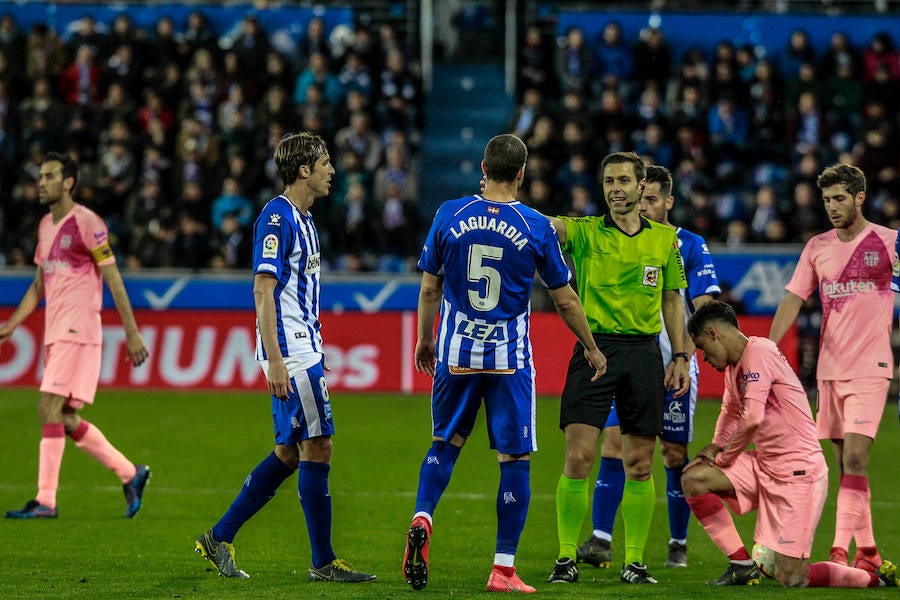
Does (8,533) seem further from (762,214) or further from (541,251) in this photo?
(762,214)

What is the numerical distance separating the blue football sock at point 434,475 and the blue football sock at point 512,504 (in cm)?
27

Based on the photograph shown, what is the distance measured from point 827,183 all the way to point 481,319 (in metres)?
2.40

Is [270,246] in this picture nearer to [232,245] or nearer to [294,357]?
[294,357]

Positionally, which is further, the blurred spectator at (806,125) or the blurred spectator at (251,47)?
the blurred spectator at (251,47)

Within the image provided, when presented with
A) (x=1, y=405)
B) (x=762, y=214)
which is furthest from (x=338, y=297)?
(x=762, y=214)

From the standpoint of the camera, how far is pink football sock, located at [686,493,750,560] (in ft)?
22.8

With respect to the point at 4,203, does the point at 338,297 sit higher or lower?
lower

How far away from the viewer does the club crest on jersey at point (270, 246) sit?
6672 mm

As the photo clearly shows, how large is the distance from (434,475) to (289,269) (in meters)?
1.28

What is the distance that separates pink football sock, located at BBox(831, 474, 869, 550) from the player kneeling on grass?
345mm

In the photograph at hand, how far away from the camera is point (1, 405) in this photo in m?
15.6

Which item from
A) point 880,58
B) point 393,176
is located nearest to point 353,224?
point 393,176

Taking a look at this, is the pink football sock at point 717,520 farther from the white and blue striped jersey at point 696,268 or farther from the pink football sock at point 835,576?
the white and blue striped jersey at point 696,268

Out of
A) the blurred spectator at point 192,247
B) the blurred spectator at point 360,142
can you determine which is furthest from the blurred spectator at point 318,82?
the blurred spectator at point 192,247
